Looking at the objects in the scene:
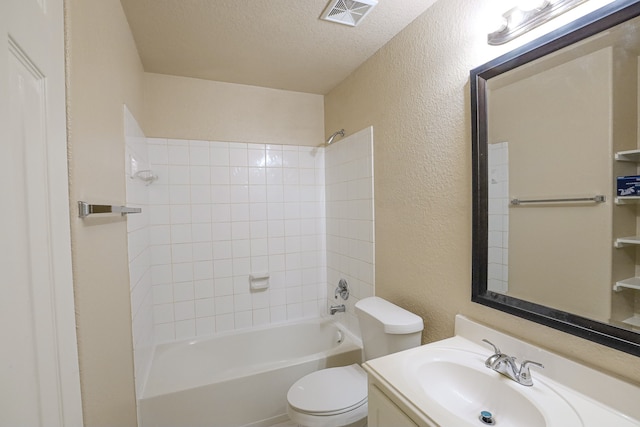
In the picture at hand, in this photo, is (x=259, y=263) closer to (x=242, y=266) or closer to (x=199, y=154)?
(x=242, y=266)

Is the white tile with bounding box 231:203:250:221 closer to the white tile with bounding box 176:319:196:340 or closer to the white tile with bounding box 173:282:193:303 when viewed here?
the white tile with bounding box 173:282:193:303

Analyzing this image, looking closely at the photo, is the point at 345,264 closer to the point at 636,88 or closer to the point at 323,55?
the point at 323,55

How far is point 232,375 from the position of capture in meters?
1.70

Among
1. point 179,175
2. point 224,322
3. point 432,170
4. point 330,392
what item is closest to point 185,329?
point 224,322

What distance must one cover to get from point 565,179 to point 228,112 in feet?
7.17

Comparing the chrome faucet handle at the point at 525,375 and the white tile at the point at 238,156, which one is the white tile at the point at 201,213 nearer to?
the white tile at the point at 238,156

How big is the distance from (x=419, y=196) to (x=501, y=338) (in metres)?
0.73

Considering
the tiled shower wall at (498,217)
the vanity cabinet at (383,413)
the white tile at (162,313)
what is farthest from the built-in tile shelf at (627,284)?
the white tile at (162,313)

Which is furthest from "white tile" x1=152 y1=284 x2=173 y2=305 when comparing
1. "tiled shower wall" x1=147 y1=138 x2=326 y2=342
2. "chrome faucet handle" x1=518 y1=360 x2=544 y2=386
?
"chrome faucet handle" x1=518 y1=360 x2=544 y2=386

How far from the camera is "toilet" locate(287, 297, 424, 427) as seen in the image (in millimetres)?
1341

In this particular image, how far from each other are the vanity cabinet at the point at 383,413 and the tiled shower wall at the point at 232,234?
5.01 feet

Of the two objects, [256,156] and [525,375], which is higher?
[256,156]

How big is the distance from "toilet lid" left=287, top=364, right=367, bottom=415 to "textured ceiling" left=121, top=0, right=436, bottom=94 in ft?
6.52

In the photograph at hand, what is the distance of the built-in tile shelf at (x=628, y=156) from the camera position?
0.76m
